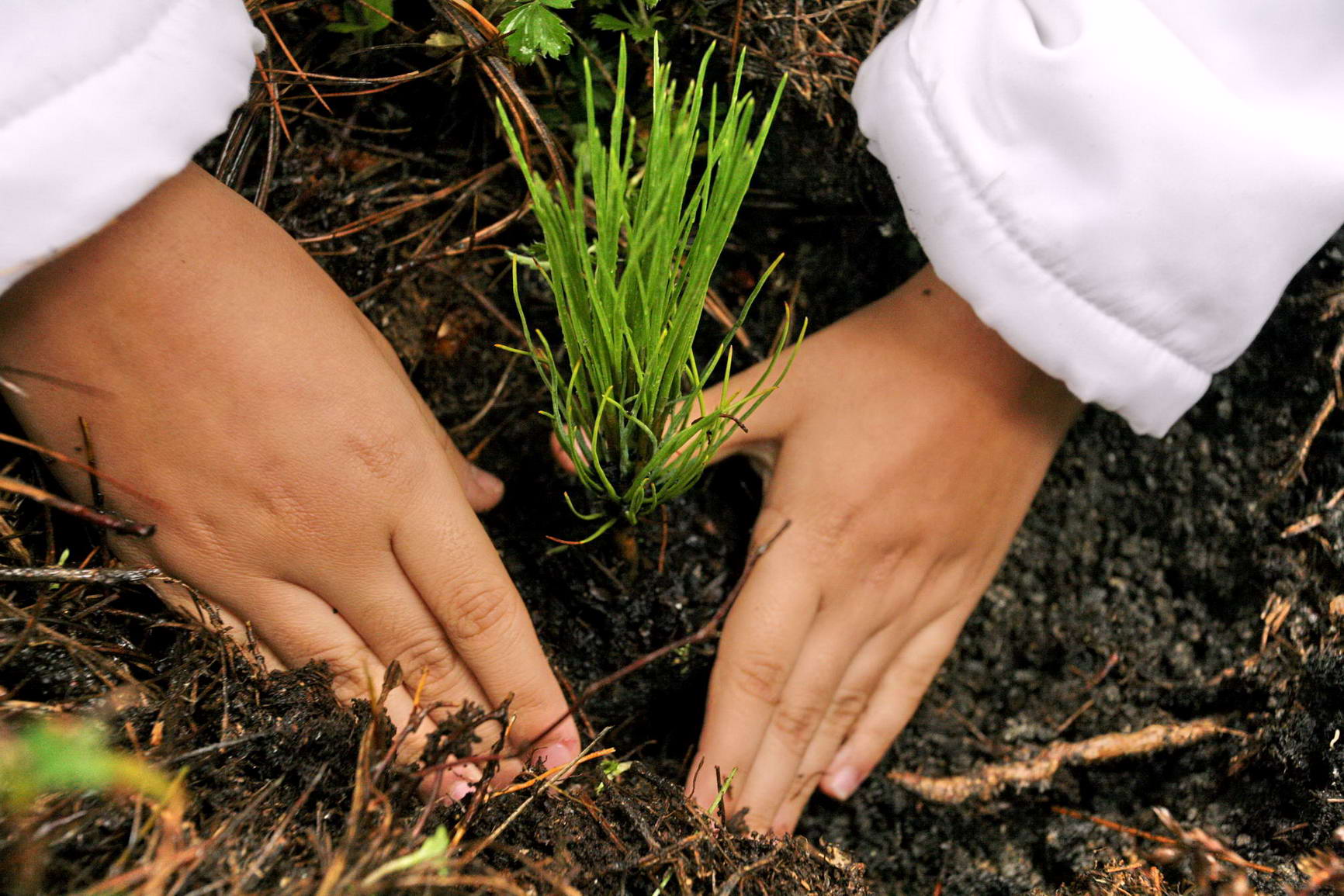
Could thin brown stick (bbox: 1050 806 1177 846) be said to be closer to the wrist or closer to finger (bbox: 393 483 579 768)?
the wrist

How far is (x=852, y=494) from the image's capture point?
3.84 feet

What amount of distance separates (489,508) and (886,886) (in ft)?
2.67

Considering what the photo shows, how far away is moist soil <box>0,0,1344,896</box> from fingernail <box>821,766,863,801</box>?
0.19 ft

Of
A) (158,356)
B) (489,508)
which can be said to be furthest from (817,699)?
(158,356)

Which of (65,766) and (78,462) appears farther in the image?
(78,462)

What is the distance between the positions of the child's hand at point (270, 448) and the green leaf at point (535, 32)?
1.20ft

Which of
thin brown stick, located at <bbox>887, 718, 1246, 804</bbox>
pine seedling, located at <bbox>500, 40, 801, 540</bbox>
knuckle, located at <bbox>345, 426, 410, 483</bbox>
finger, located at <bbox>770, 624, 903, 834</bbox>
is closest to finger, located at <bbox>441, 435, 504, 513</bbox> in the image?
knuckle, located at <bbox>345, 426, 410, 483</bbox>

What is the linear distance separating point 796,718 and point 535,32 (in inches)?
38.3

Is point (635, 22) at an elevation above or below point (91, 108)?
below

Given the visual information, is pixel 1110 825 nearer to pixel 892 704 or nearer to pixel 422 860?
pixel 892 704

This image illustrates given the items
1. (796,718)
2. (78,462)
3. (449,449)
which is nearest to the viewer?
(78,462)

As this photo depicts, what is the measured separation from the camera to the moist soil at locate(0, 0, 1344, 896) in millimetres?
875

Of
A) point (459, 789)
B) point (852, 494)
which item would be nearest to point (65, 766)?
point (459, 789)

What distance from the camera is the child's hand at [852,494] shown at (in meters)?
1.17
